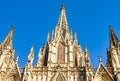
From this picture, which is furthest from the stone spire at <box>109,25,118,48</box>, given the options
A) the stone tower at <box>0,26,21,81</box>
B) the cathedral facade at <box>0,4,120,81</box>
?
the stone tower at <box>0,26,21,81</box>

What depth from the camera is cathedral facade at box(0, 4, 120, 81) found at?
28969mm

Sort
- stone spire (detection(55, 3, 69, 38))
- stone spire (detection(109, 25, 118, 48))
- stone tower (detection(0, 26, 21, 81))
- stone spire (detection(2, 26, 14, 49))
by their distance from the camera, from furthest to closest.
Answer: stone spire (detection(55, 3, 69, 38)), stone spire (detection(109, 25, 118, 48)), stone spire (detection(2, 26, 14, 49)), stone tower (detection(0, 26, 21, 81))

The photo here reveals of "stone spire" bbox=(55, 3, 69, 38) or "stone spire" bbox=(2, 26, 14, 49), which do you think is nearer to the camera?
"stone spire" bbox=(2, 26, 14, 49)

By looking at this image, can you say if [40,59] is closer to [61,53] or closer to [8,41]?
[61,53]

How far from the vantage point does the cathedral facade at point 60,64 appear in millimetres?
28969

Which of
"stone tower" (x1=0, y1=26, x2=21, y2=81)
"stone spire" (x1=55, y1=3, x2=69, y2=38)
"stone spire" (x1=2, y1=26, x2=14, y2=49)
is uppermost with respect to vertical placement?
"stone spire" (x1=55, y1=3, x2=69, y2=38)

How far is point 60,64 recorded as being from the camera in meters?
32.8

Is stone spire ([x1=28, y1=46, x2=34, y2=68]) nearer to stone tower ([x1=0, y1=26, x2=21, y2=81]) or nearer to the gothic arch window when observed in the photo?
stone tower ([x1=0, y1=26, x2=21, y2=81])

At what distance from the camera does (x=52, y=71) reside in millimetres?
29922

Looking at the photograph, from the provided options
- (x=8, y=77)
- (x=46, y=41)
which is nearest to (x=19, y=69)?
(x=8, y=77)

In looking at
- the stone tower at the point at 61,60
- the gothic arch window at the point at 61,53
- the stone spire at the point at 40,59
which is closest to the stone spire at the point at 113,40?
the stone tower at the point at 61,60

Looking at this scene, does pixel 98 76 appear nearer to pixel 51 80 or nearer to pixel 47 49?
pixel 51 80

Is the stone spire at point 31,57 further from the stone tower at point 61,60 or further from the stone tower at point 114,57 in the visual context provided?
the stone tower at point 114,57

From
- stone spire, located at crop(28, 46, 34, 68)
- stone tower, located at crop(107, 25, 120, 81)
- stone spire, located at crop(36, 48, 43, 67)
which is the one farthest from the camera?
stone spire, located at crop(36, 48, 43, 67)
